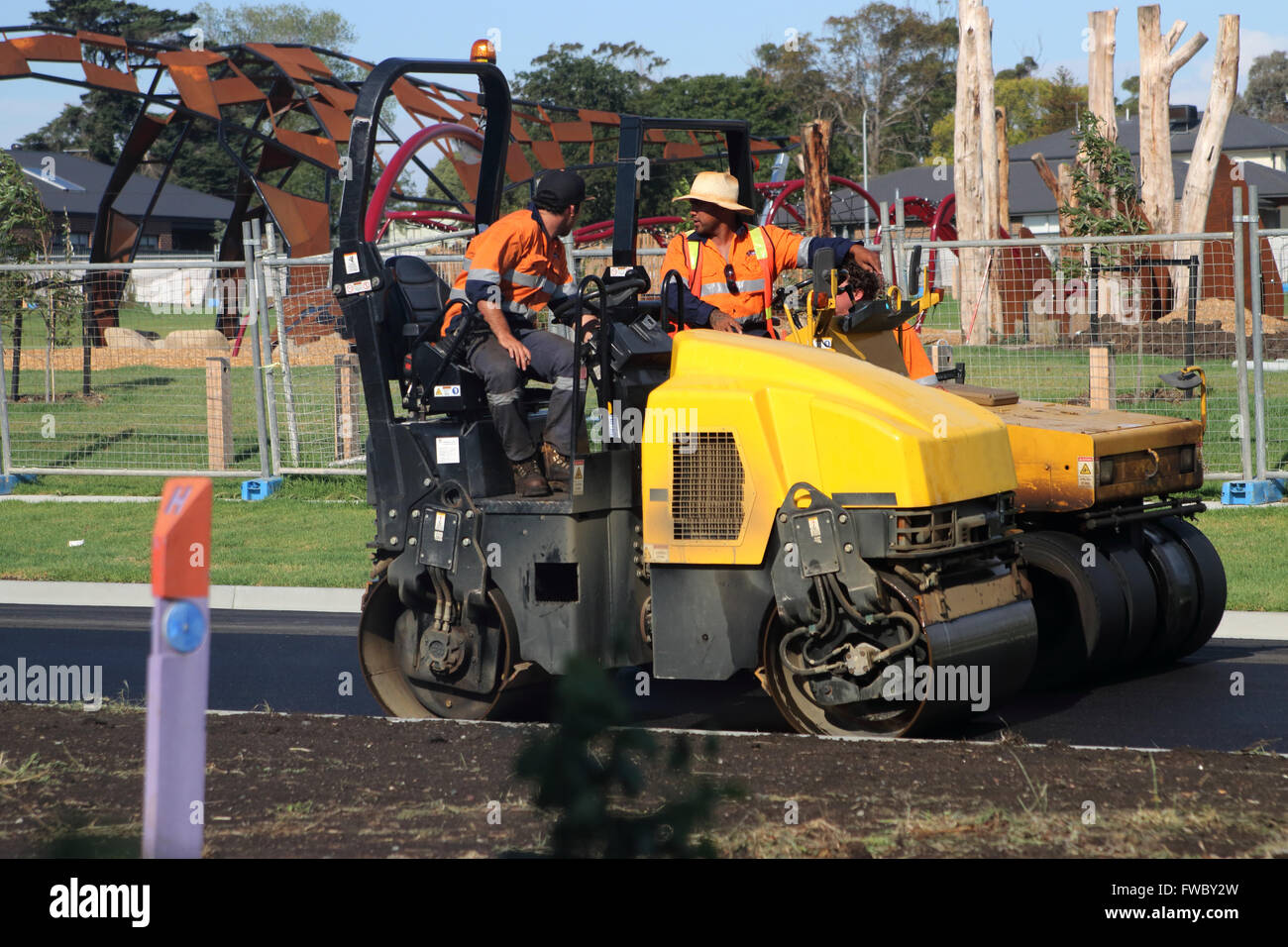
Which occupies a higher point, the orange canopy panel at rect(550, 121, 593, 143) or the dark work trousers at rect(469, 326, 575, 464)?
the orange canopy panel at rect(550, 121, 593, 143)

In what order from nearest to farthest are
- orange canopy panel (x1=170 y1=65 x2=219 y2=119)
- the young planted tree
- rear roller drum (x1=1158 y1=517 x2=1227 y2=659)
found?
rear roller drum (x1=1158 y1=517 x2=1227 y2=659) < the young planted tree < orange canopy panel (x1=170 y1=65 x2=219 y2=119)

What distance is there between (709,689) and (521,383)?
2.22 metres

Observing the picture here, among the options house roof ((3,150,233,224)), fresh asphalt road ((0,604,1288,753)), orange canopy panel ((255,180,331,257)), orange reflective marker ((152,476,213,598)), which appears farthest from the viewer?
house roof ((3,150,233,224))

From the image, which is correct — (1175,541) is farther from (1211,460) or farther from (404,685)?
(1211,460)

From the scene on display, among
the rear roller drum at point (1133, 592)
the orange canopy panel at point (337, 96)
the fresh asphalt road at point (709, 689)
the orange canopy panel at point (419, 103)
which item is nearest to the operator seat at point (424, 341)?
the fresh asphalt road at point (709, 689)

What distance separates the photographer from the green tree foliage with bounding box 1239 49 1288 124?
108 meters

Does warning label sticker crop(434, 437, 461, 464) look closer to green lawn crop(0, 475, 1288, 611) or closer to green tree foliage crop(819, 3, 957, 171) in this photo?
green lawn crop(0, 475, 1288, 611)

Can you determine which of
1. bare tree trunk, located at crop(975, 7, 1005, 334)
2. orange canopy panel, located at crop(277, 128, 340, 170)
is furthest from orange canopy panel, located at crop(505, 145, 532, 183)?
bare tree trunk, located at crop(975, 7, 1005, 334)

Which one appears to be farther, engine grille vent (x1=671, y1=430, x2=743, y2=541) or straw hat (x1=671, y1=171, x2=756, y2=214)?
straw hat (x1=671, y1=171, x2=756, y2=214)

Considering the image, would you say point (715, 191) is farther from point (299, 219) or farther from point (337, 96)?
point (337, 96)

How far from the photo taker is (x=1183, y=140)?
2349 inches

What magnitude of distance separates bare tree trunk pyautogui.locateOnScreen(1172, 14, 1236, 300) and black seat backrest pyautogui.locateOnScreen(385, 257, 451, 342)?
1720 centimetres

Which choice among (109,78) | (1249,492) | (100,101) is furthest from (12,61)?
(100,101)

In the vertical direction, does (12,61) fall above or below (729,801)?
above
